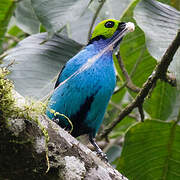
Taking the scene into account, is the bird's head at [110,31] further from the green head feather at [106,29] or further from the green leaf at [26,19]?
the green leaf at [26,19]

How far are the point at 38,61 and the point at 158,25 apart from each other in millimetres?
1183

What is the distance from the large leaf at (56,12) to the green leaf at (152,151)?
121 cm

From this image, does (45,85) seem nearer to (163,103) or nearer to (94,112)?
(94,112)

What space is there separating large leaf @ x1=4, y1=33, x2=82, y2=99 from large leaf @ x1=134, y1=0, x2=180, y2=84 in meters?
0.99

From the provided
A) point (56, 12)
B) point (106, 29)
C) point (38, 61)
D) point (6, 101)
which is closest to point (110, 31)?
point (106, 29)

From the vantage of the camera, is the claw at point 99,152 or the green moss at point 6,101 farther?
the claw at point 99,152

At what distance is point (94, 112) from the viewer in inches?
129

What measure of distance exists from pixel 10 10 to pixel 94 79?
1.43m

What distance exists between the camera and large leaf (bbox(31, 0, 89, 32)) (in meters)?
3.23

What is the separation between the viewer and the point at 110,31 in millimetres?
3604

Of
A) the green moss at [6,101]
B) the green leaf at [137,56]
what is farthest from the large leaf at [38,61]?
the green moss at [6,101]

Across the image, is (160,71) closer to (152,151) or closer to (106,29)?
(106,29)

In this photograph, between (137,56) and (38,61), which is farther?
(137,56)

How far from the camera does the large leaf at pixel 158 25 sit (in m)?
2.85
